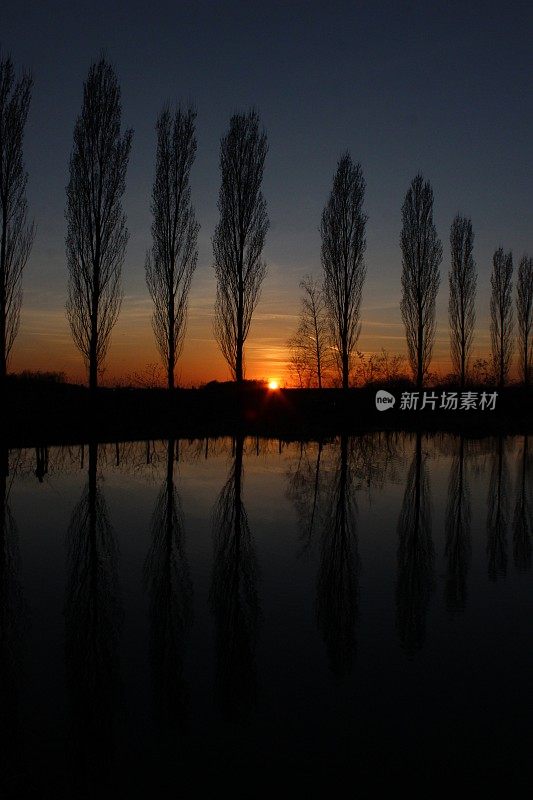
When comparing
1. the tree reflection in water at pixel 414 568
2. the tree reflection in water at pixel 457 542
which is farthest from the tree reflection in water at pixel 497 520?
the tree reflection in water at pixel 414 568

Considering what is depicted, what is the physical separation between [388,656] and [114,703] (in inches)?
68.1

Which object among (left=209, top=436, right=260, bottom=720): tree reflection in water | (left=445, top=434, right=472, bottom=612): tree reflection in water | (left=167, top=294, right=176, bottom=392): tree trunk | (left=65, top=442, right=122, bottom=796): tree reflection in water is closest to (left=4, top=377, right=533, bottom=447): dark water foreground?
(left=167, top=294, right=176, bottom=392): tree trunk

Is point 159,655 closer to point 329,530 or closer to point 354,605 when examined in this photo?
point 354,605

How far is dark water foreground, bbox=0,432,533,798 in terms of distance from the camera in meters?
2.91

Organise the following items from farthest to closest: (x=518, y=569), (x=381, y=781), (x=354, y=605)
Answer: (x=518, y=569) → (x=354, y=605) → (x=381, y=781)

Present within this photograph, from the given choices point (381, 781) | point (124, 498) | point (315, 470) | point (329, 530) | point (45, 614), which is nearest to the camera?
point (381, 781)

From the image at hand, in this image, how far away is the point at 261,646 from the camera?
4160 mm

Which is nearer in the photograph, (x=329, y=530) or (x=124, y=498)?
(x=329, y=530)

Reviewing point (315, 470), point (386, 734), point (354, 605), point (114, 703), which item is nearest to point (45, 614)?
point (114, 703)

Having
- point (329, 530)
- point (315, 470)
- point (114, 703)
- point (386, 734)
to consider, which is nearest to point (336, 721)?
point (386, 734)

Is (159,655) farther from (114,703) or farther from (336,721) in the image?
(336,721)

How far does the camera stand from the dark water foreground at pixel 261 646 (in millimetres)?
2914

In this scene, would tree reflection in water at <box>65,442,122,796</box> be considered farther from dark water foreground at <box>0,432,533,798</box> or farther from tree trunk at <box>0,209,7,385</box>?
tree trunk at <box>0,209,7,385</box>

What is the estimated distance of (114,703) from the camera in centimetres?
340
